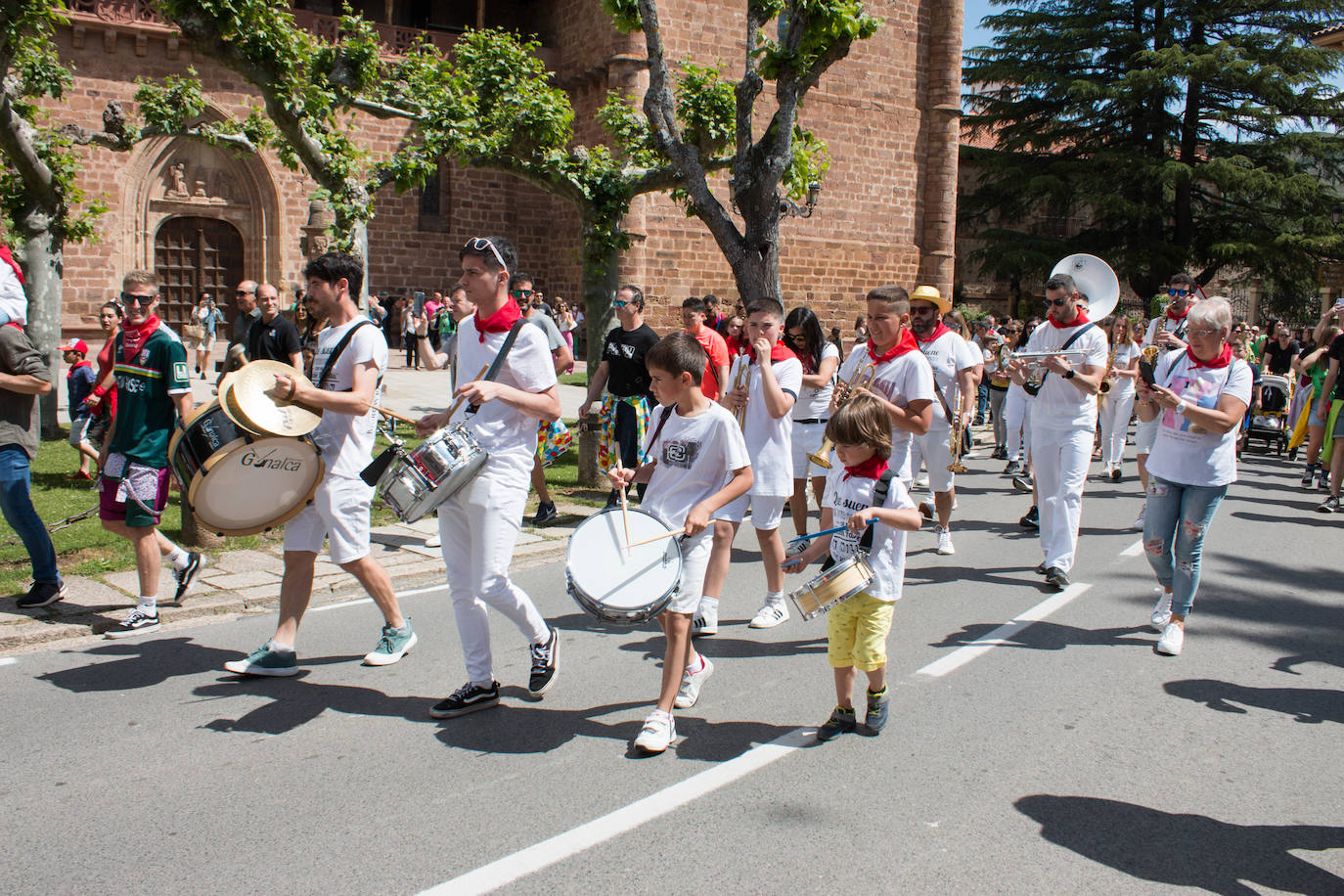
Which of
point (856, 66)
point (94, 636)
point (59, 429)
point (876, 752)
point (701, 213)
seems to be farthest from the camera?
point (856, 66)

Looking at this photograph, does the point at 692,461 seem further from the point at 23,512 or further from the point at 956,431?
the point at 956,431

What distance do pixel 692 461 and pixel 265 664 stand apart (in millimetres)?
2361

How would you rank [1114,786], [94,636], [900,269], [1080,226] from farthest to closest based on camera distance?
[1080,226]
[900,269]
[94,636]
[1114,786]

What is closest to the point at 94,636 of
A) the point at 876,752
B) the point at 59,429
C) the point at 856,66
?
the point at 876,752

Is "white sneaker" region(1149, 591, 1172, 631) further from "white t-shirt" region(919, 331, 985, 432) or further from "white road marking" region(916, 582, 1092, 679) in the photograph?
"white t-shirt" region(919, 331, 985, 432)

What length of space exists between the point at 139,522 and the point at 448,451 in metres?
2.58

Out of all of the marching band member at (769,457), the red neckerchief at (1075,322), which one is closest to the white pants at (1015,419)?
→ the red neckerchief at (1075,322)

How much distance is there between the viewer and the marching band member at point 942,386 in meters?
7.70

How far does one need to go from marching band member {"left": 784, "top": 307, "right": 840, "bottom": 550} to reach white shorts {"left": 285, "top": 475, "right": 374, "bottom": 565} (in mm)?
3193

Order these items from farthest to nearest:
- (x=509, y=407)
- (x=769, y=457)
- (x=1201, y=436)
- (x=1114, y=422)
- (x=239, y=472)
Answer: (x=1114, y=422), (x=769, y=457), (x=1201, y=436), (x=239, y=472), (x=509, y=407)

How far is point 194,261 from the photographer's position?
2545 cm

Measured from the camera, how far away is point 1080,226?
42406 mm

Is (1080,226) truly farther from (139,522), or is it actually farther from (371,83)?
(139,522)

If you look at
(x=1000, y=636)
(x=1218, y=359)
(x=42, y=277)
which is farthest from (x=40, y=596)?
(x=42, y=277)
